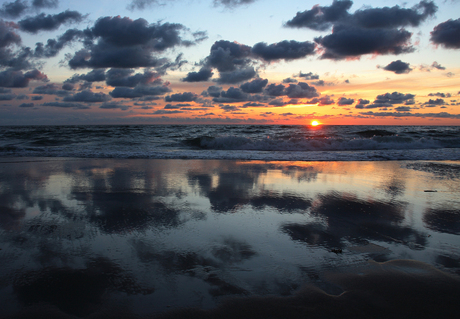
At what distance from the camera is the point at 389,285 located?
7.63ft

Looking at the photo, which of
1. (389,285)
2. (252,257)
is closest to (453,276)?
(389,285)

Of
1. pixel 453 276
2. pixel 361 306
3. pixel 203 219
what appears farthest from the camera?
pixel 203 219

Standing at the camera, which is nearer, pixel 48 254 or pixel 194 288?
pixel 194 288

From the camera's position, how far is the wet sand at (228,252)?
2.08 meters

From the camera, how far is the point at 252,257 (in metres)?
2.78

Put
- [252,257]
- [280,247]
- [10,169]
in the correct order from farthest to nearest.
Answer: [10,169] < [280,247] < [252,257]

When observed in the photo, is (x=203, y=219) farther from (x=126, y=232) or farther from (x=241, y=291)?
(x=241, y=291)

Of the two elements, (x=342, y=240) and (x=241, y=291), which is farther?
(x=342, y=240)

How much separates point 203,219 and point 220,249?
1.00 metres

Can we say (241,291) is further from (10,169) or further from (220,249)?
(10,169)

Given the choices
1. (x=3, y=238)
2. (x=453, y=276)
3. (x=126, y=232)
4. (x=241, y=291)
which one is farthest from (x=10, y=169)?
(x=453, y=276)

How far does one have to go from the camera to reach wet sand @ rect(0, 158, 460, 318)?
2.08m

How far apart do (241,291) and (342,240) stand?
63.7 inches

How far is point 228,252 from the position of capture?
2885mm
